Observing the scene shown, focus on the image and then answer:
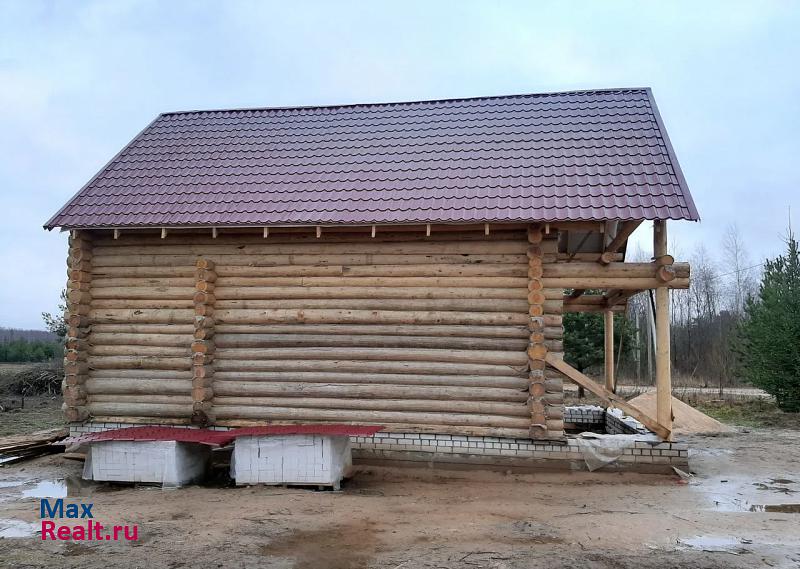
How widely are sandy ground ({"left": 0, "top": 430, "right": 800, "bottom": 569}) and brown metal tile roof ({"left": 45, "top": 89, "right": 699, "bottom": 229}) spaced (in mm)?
3725

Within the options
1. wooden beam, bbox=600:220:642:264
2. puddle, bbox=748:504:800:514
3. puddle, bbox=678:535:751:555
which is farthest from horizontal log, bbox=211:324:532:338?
puddle, bbox=678:535:751:555

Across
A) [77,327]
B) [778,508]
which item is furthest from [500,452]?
[77,327]

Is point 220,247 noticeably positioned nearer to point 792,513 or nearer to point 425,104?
point 425,104

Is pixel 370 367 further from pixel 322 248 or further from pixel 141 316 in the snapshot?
pixel 141 316

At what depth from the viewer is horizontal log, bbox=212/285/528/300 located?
9.23m

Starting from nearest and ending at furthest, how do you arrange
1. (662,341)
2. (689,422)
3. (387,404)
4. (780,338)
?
(662,341) → (387,404) → (689,422) → (780,338)

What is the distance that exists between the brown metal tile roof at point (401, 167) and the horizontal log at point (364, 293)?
109cm

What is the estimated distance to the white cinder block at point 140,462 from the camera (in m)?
8.38

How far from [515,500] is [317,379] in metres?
3.52

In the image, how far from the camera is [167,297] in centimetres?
993

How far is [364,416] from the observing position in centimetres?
940

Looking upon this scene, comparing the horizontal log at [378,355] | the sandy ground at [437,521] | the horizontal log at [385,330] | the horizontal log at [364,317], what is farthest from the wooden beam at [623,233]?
the sandy ground at [437,521]

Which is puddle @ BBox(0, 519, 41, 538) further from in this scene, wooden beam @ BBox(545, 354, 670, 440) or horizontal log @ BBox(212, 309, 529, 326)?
wooden beam @ BBox(545, 354, 670, 440)

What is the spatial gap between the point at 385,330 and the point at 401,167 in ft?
9.54
